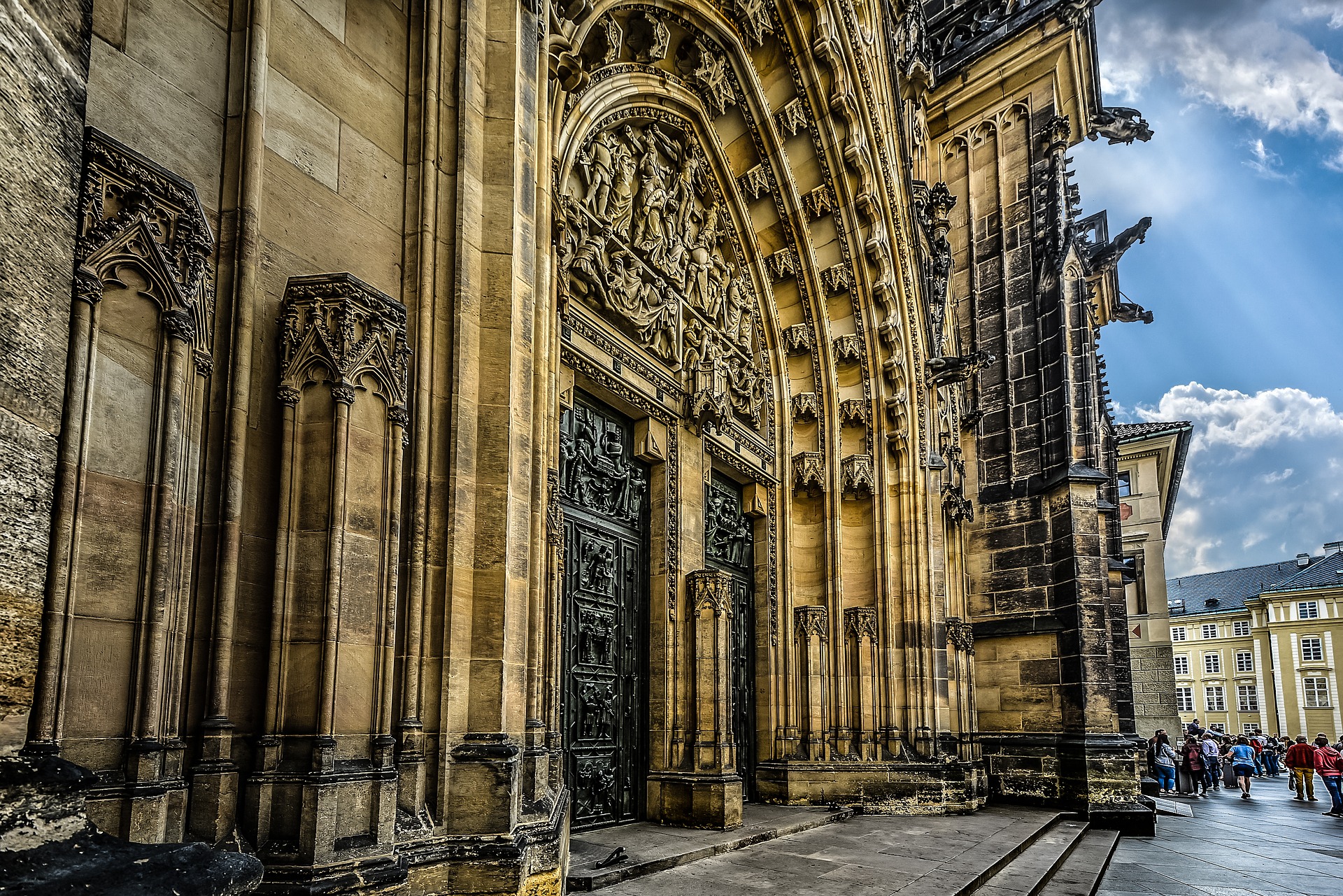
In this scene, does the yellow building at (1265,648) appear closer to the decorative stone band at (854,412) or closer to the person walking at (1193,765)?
the person walking at (1193,765)

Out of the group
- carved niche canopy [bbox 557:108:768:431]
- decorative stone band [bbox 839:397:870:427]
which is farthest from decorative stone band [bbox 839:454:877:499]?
carved niche canopy [bbox 557:108:768:431]

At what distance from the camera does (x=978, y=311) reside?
15969 millimetres

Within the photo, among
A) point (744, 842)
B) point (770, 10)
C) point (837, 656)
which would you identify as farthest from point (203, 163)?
point (837, 656)

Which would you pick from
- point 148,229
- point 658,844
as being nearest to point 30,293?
point 148,229

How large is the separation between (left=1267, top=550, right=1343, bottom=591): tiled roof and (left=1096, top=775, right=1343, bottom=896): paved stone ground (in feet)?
169

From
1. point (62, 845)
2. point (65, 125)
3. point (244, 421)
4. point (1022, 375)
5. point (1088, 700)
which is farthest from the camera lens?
point (1022, 375)

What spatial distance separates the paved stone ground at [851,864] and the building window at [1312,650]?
61153 millimetres

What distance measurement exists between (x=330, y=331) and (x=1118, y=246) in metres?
18.5

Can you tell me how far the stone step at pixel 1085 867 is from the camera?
7.15m

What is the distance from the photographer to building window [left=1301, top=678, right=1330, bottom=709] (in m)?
56.3

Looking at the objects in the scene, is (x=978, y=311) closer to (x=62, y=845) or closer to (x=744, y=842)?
(x=744, y=842)

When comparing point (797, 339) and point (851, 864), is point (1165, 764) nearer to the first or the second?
point (797, 339)

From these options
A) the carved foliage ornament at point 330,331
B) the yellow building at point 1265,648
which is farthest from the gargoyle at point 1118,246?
the yellow building at point 1265,648

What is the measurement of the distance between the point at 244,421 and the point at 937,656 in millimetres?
9914
